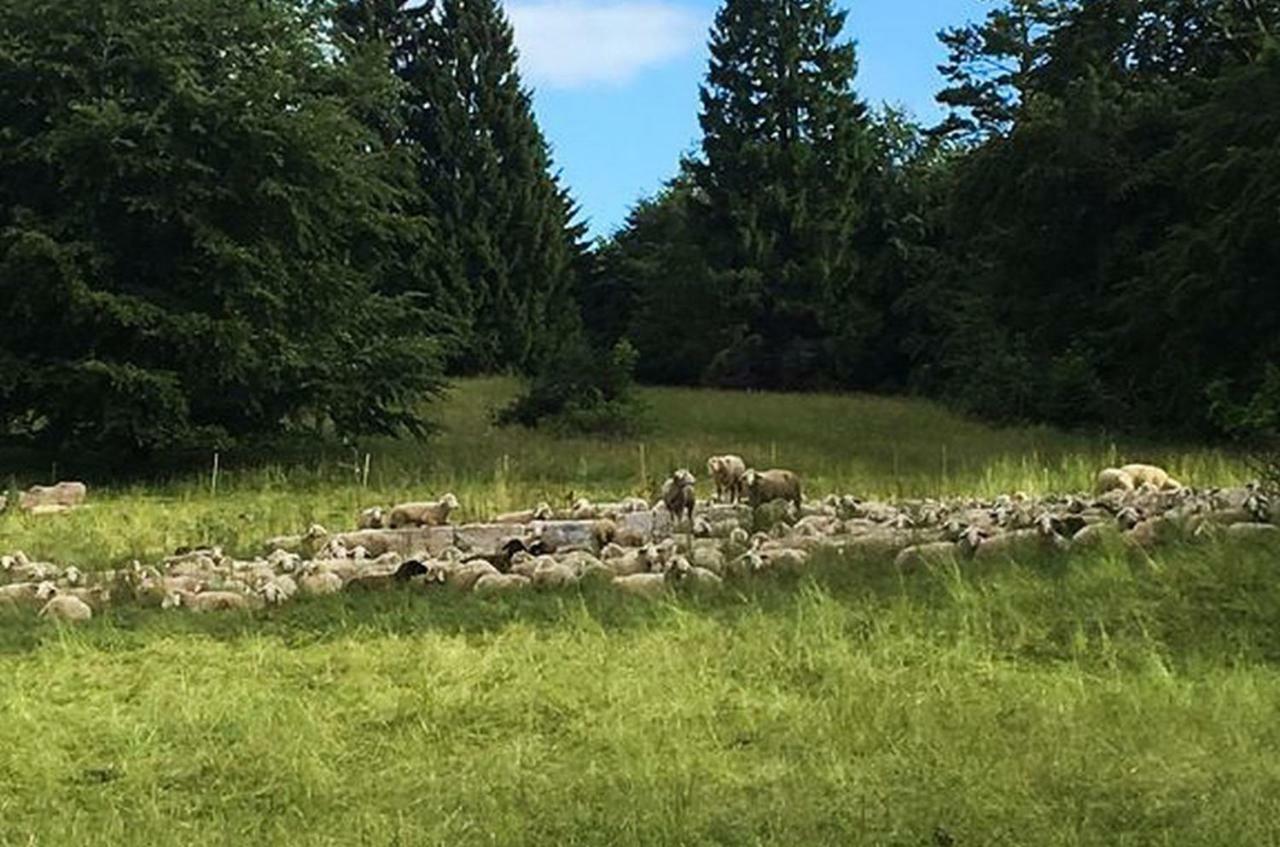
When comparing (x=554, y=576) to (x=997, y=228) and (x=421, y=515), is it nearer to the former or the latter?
(x=421, y=515)

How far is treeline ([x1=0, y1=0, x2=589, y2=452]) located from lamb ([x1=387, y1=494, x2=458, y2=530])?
4.99 meters

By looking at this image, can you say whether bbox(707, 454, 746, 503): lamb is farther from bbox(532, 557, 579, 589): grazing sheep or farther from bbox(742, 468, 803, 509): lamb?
bbox(532, 557, 579, 589): grazing sheep

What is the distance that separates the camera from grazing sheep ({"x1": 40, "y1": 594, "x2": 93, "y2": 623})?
7902mm

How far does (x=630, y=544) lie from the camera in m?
10.0

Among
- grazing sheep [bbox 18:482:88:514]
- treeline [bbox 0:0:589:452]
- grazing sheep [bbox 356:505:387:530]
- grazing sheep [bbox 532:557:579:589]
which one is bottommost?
grazing sheep [bbox 18:482:88:514]

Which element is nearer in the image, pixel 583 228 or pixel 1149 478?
pixel 1149 478

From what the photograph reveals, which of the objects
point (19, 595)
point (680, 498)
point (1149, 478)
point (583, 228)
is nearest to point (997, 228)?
point (1149, 478)

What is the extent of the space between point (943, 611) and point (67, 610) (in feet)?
15.8

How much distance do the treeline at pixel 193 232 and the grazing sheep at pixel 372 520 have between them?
4544mm

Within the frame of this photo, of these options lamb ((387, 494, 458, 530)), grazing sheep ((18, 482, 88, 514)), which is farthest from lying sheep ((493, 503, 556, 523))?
grazing sheep ((18, 482, 88, 514))

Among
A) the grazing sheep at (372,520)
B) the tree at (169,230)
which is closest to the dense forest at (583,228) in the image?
the tree at (169,230)

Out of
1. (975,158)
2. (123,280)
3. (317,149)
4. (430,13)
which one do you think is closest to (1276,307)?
(975,158)

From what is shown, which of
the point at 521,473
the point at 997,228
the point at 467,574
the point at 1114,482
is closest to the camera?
the point at 467,574

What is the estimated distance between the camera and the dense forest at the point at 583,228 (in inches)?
626
